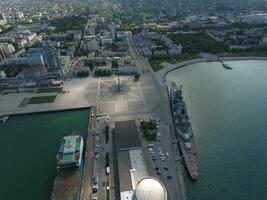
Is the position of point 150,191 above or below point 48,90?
above

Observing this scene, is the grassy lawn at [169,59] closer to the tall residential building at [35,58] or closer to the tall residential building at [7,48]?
the tall residential building at [35,58]

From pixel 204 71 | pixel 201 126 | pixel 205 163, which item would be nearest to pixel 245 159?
pixel 205 163

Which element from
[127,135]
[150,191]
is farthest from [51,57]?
[150,191]

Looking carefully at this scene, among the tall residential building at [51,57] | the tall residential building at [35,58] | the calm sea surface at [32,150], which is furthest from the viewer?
the tall residential building at [35,58]

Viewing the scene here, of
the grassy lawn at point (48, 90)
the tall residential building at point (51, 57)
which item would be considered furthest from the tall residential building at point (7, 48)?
the grassy lawn at point (48, 90)

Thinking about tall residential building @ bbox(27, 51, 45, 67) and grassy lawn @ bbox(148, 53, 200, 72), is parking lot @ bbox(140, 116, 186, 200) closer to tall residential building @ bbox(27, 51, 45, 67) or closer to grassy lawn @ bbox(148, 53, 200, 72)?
grassy lawn @ bbox(148, 53, 200, 72)

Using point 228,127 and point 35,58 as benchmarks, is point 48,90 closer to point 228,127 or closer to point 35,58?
point 35,58
